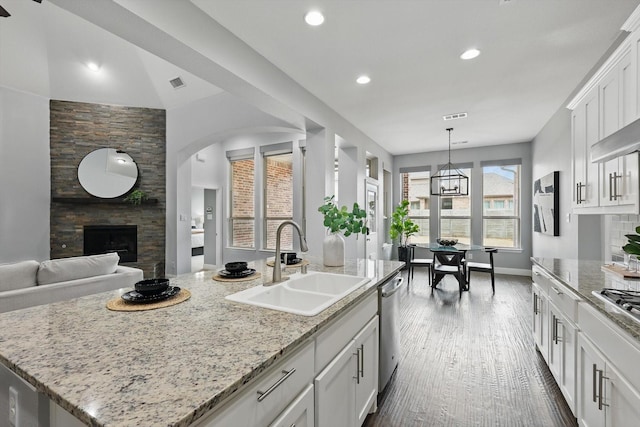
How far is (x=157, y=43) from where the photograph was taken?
2141 millimetres

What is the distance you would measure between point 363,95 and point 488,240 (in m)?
4.89

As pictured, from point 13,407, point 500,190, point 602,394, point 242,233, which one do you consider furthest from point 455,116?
point 13,407

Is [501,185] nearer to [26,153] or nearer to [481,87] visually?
[481,87]

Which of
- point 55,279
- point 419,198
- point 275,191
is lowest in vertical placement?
point 55,279

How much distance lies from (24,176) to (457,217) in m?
8.54

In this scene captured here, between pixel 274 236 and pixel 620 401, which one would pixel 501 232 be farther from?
pixel 620 401

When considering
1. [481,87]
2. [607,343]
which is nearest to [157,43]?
[607,343]

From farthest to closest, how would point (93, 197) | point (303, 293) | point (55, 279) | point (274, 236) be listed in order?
point (274, 236)
point (93, 197)
point (55, 279)
point (303, 293)

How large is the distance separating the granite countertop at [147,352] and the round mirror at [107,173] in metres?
5.25

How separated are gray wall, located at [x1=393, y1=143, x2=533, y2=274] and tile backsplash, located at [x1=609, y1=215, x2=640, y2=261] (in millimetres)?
3439

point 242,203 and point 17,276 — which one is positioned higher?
point 242,203

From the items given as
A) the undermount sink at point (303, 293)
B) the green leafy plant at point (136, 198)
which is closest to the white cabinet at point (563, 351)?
the undermount sink at point (303, 293)

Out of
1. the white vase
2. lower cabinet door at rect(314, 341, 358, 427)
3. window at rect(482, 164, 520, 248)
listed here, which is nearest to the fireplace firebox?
the white vase

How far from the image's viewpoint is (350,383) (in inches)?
59.6
